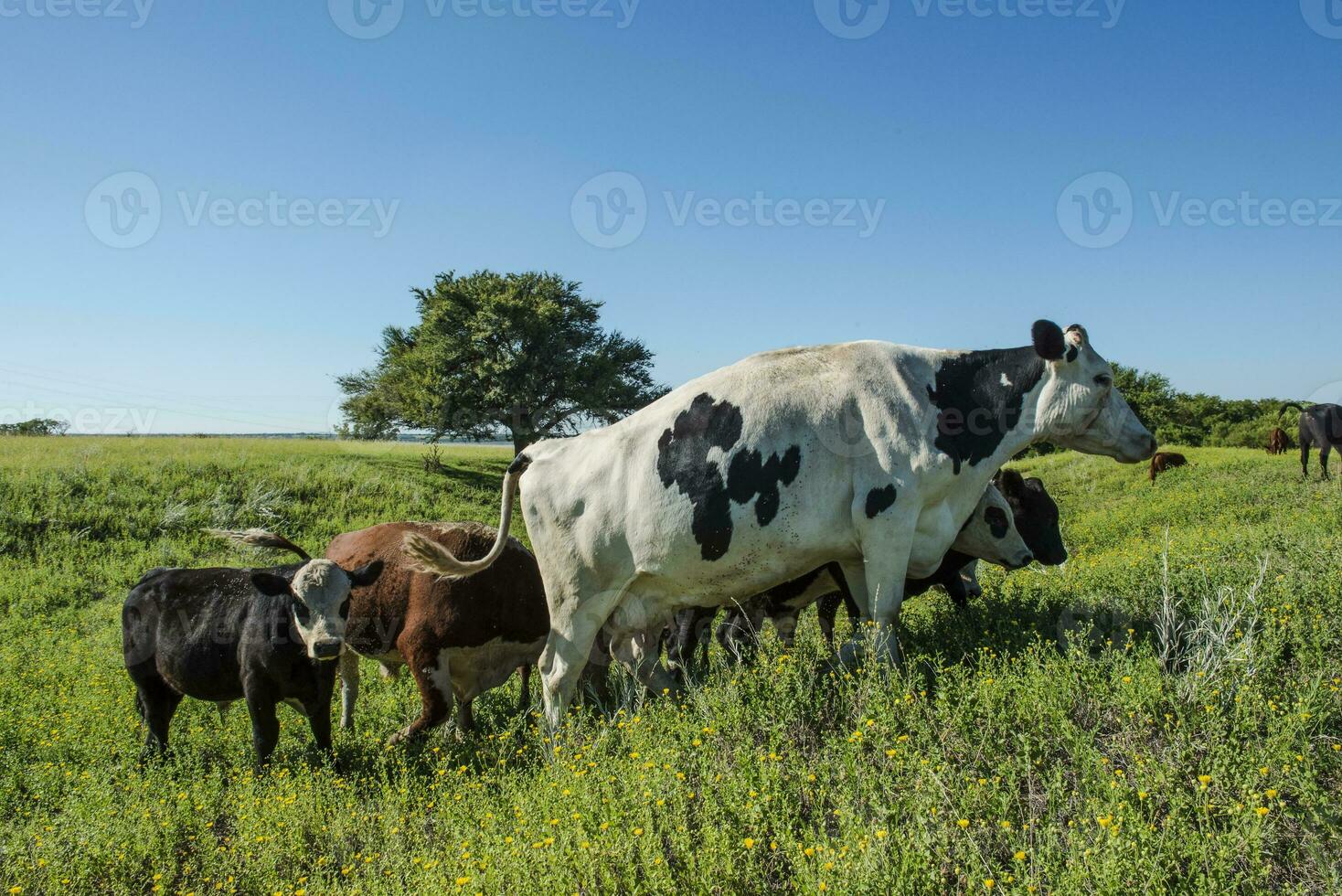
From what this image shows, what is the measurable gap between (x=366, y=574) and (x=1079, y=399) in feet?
19.4

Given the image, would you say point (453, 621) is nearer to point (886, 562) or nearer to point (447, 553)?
point (447, 553)

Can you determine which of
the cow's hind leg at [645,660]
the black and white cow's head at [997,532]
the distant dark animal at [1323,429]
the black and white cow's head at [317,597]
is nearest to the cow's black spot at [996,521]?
the black and white cow's head at [997,532]

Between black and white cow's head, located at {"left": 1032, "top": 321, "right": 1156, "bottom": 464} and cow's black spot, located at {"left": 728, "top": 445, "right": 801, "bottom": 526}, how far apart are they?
6.13 ft

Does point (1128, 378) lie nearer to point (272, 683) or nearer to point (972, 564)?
point (972, 564)

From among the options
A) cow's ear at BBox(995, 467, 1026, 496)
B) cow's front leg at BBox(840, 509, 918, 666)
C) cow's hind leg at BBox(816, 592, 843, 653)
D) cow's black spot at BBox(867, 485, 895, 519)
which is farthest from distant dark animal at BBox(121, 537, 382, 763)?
cow's ear at BBox(995, 467, 1026, 496)

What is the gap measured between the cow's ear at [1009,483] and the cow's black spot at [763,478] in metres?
4.12

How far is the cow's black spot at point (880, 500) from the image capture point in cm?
553

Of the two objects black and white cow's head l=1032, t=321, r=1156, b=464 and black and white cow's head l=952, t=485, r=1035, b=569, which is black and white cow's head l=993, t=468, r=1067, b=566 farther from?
black and white cow's head l=1032, t=321, r=1156, b=464

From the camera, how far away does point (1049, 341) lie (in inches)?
227

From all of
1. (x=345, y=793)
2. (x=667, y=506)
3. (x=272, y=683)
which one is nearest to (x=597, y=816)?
(x=667, y=506)

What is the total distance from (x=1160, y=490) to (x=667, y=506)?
19.7m

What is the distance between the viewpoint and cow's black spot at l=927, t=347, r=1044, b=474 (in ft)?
18.9

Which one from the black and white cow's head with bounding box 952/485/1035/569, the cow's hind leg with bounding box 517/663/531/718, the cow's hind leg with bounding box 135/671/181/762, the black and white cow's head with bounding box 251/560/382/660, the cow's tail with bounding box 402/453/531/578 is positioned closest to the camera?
the cow's tail with bounding box 402/453/531/578

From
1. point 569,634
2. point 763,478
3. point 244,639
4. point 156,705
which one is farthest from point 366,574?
point 763,478
